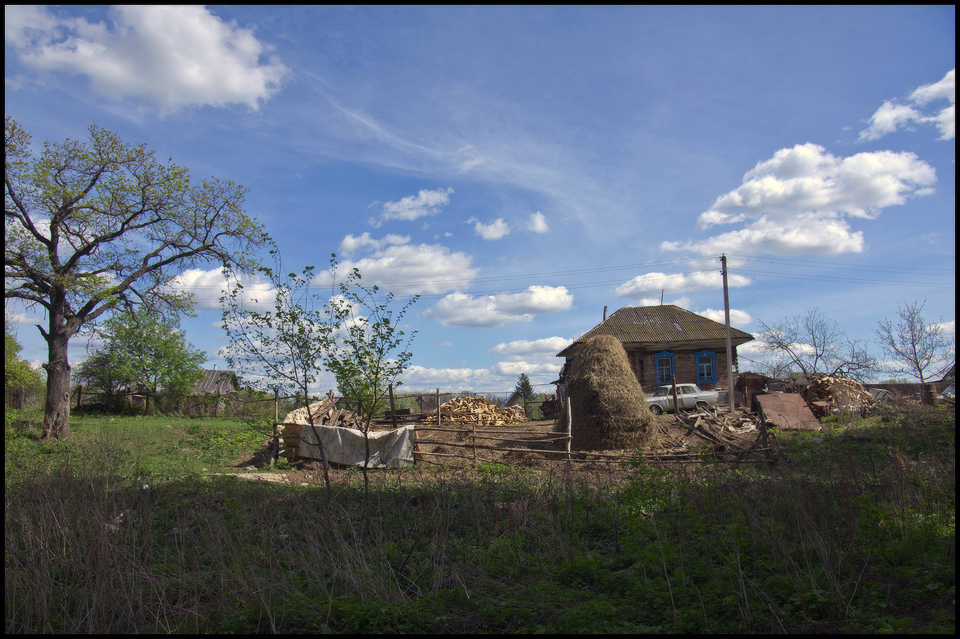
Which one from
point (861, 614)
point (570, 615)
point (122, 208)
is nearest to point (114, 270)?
point (122, 208)

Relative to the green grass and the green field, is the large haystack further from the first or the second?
the green grass

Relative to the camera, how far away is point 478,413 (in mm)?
26672

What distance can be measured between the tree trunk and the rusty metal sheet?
2127 cm

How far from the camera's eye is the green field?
435 cm

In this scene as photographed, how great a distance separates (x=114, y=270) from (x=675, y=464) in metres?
18.4

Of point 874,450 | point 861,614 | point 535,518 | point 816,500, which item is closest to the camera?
→ point 861,614

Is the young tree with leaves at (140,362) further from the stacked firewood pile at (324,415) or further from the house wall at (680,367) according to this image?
the house wall at (680,367)

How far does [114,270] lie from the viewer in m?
18.9

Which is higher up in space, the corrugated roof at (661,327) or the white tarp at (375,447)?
the corrugated roof at (661,327)

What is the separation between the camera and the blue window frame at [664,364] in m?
27.7

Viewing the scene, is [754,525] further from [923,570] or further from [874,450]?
[874,450]

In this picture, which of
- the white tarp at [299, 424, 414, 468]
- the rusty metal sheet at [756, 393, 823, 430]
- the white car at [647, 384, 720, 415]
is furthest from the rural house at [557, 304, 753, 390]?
the white tarp at [299, 424, 414, 468]

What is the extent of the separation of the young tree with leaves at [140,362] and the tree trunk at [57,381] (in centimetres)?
1600

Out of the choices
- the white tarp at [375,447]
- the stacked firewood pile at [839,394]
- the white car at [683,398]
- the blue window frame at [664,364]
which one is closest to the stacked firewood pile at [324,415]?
the white tarp at [375,447]
